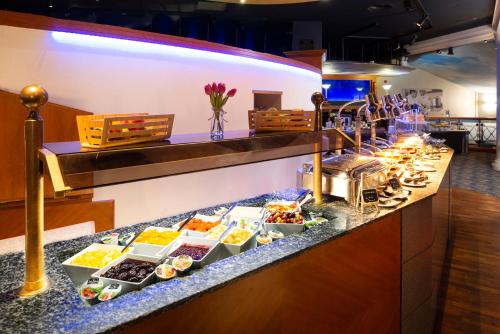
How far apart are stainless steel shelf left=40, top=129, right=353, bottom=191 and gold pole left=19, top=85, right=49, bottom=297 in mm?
47

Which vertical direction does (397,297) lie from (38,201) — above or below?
below

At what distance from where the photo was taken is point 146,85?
3.36 meters

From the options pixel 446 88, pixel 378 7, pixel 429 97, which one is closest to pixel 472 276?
pixel 378 7

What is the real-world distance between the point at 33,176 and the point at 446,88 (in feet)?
59.4

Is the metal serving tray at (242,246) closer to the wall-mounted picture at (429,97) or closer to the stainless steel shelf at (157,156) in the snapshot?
the stainless steel shelf at (157,156)

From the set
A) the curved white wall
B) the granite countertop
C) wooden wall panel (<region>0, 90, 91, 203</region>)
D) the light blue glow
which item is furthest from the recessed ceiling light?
the granite countertop

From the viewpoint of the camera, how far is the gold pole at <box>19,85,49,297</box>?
3.47 ft

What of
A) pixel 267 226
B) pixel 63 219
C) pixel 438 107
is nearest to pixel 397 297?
pixel 267 226

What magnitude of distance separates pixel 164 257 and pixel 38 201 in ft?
1.69

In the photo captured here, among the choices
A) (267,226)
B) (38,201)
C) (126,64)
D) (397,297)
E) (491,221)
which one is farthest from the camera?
(491,221)

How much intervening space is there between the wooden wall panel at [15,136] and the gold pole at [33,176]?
1.43m

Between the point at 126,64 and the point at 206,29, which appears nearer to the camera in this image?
the point at 126,64

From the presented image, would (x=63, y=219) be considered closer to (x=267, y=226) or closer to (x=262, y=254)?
(x=267, y=226)

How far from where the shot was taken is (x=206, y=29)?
9141mm
